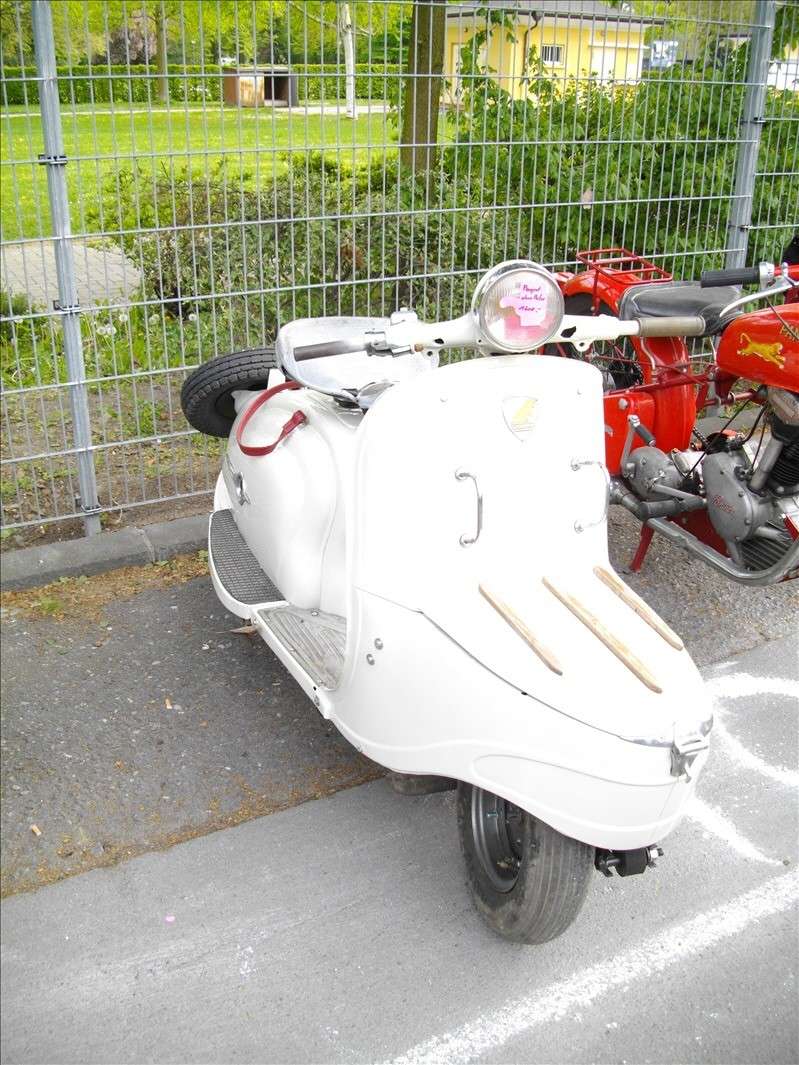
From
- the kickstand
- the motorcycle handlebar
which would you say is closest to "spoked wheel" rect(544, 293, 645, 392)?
the kickstand

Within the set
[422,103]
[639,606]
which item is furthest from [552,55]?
[639,606]

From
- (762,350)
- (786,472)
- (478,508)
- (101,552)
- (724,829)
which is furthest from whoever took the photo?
(101,552)

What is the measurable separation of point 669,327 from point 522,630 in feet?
3.94

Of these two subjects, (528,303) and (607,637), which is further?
(528,303)

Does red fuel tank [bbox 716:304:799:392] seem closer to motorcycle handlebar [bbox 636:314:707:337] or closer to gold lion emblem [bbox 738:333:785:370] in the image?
gold lion emblem [bbox 738:333:785:370]

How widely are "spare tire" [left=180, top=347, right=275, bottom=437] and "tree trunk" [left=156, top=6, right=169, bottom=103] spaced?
3.71ft

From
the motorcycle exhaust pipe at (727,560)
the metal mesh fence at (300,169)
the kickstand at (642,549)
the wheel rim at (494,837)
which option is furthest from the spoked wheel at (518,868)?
the metal mesh fence at (300,169)

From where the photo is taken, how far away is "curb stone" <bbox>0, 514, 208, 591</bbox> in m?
4.35

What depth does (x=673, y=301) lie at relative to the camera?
413cm

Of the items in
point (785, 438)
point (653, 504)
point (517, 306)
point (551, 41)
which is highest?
point (551, 41)

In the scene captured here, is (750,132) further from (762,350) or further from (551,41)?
(762,350)

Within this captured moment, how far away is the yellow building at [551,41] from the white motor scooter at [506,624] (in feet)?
7.69

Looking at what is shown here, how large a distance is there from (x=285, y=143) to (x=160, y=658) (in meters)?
2.21

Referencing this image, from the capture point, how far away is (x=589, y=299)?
478 centimetres
